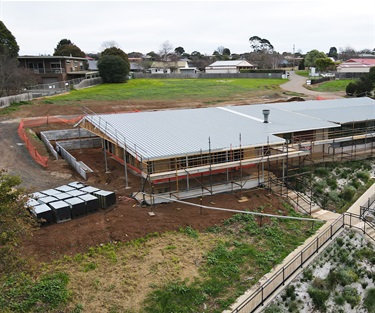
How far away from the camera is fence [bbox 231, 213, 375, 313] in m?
14.8

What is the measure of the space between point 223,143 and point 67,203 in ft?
33.1


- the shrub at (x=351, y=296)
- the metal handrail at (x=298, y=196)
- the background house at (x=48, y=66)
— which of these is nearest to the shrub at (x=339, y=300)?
the shrub at (x=351, y=296)

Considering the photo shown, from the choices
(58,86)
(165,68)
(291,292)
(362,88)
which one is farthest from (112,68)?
(291,292)

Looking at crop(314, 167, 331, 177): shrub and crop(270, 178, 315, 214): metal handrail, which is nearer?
crop(270, 178, 315, 214): metal handrail

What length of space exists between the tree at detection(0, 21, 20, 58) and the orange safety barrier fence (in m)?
25.4

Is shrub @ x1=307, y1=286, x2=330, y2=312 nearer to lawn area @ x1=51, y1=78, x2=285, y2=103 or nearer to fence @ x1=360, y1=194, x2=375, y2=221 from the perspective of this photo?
fence @ x1=360, y1=194, x2=375, y2=221

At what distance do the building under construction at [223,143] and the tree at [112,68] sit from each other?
1680 inches

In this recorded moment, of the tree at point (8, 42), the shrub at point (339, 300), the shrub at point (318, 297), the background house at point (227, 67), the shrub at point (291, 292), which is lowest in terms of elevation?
the shrub at point (339, 300)

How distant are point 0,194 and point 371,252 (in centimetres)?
1608

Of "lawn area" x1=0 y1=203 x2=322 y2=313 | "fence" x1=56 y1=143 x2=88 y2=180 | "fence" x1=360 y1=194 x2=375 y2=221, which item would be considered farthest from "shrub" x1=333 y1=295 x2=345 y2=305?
"fence" x1=56 y1=143 x2=88 y2=180

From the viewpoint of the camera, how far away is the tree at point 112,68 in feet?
241

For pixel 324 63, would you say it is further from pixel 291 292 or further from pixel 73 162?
pixel 291 292

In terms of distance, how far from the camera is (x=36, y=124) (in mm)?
40156

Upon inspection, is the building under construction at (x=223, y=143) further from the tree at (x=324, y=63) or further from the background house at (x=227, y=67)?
the background house at (x=227, y=67)
